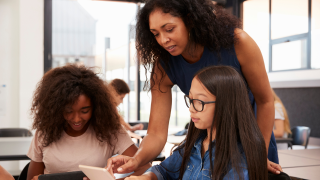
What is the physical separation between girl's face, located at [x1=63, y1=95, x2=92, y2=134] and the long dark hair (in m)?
0.74

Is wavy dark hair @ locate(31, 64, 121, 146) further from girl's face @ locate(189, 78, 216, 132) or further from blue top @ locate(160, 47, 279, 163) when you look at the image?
girl's face @ locate(189, 78, 216, 132)

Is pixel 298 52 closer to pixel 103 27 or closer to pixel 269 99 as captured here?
pixel 103 27

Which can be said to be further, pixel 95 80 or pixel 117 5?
pixel 117 5

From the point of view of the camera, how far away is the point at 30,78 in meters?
4.44

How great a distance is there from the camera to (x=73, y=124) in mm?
1609

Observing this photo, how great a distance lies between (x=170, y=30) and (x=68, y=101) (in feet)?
2.29

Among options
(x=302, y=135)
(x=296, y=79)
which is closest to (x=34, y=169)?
(x=302, y=135)

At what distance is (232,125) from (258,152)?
5.0 inches

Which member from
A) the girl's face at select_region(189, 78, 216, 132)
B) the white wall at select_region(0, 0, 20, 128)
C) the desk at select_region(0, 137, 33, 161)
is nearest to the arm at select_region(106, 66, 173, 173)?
the girl's face at select_region(189, 78, 216, 132)

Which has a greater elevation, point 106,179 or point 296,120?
point 106,179

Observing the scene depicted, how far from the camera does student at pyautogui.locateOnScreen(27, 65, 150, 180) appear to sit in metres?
1.56

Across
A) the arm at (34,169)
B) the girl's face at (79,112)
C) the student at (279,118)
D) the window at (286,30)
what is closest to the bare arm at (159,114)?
the girl's face at (79,112)

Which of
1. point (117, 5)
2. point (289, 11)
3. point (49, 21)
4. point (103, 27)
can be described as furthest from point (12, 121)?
point (289, 11)

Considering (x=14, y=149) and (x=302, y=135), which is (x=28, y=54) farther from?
(x=302, y=135)
